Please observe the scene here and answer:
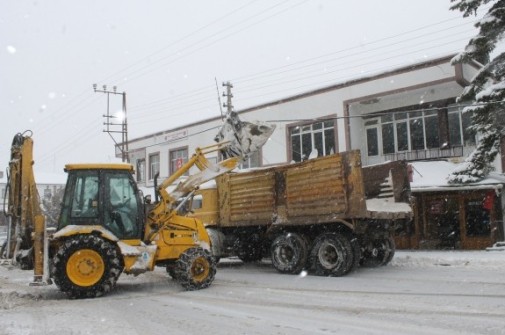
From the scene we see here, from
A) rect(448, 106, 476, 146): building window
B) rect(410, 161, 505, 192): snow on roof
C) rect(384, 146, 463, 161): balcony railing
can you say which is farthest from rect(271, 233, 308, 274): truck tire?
rect(448, 106, 476, 146): building window

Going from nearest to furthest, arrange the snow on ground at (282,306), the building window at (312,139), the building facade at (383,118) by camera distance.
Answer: the snow on ground at (282,306), the building facade at (383,118), the building window at (312,139)

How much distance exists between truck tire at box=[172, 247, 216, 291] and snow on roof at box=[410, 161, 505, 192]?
11325mm

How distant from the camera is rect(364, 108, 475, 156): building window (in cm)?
2172

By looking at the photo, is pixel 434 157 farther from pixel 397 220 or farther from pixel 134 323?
pixel 134 323

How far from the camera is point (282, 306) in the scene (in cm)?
841

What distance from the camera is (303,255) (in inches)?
510

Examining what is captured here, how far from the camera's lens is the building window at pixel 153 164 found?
37225 mm

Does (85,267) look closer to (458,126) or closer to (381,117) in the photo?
(458,126)

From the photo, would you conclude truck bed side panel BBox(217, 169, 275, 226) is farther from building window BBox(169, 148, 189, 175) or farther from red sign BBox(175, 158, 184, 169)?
building window BBox(169, 148, 189, 175)

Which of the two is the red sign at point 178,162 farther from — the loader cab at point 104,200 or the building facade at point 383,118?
the loader cab at point 104,200

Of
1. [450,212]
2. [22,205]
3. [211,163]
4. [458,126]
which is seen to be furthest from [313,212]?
[458,126]

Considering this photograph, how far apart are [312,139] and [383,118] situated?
3.87 m

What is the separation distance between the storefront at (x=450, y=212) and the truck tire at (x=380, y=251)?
4567 millimetres

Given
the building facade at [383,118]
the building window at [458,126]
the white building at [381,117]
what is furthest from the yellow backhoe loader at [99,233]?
the building window at [458,126]
